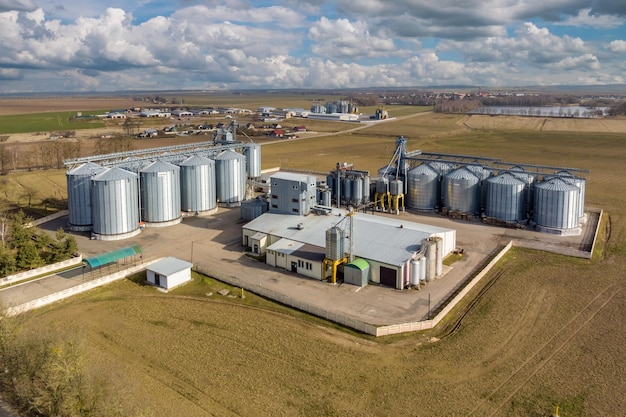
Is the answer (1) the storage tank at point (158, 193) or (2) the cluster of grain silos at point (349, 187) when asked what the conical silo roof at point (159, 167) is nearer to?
(1) the storage tank at point (158, 193)

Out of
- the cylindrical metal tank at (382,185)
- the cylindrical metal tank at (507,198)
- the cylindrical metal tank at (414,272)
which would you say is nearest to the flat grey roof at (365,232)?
the cylindrical metal tank at (414,272)

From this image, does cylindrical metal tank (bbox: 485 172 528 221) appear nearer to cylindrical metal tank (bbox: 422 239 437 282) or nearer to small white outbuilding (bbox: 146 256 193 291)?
cylindrical metal tank (bbox: 422 239 437 282)

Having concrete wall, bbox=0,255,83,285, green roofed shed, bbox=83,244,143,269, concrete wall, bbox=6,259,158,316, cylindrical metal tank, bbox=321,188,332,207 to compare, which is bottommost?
concrete wall, bbox=6,259,158,316

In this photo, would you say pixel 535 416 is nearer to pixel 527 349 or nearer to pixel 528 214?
pixel 527 349

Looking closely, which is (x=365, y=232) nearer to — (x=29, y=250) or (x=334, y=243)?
(x=334, y=243)

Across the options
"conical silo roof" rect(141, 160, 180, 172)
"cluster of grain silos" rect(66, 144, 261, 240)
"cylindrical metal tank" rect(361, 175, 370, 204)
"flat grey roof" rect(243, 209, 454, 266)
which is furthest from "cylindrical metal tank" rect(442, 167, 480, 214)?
"conical silo roof" rect(141, 160, 180, 172)

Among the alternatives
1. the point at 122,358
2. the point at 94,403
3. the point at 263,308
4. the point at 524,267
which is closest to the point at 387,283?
the point at 263,308

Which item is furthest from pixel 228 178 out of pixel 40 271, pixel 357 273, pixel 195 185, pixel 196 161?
pixel 357 273
